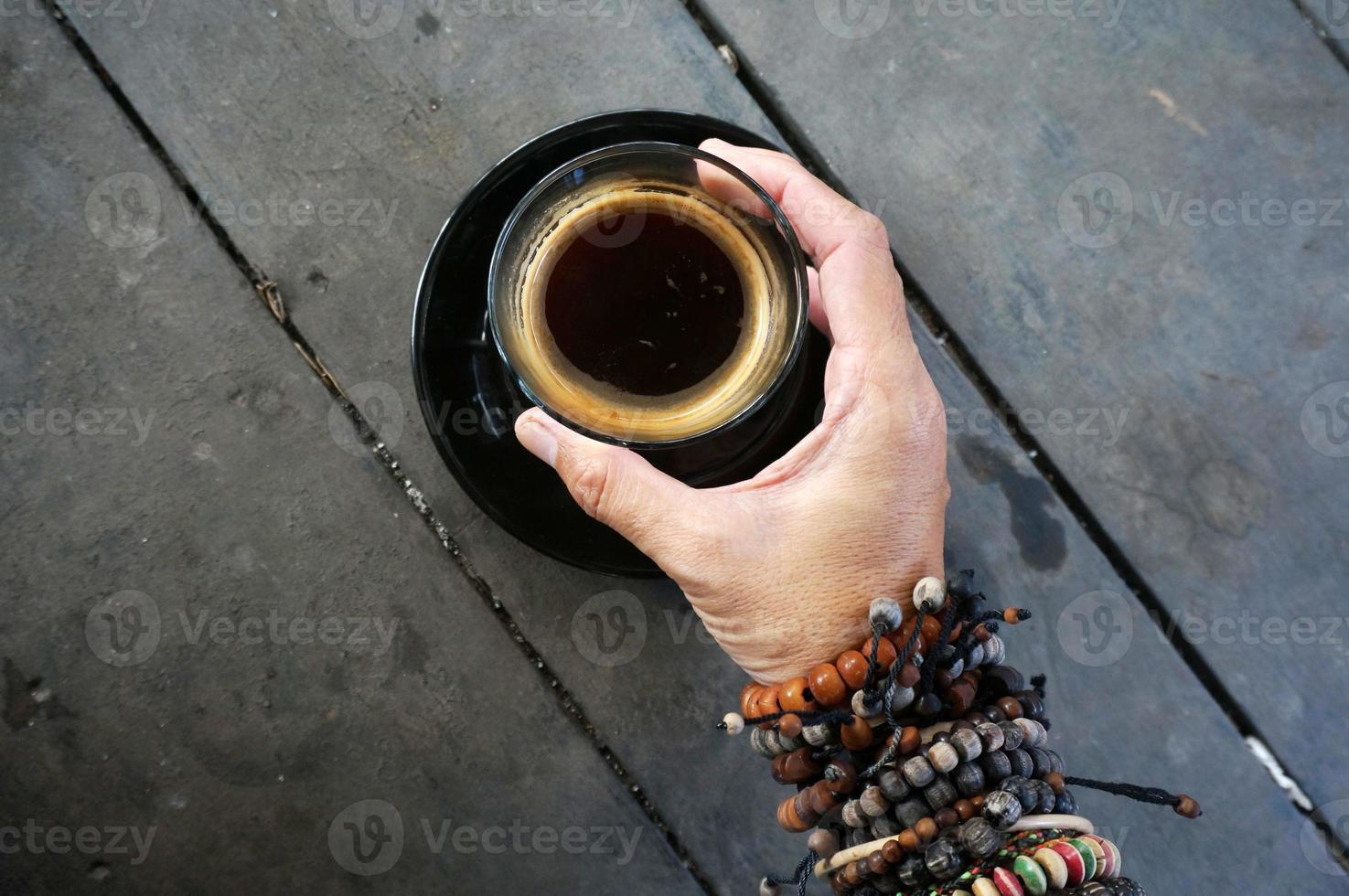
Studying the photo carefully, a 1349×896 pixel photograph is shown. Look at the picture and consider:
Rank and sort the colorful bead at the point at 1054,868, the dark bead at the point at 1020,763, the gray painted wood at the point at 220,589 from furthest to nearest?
the gray painted wood at the point at 220,589
the dark bead at the point at 1020,763
the colorful bead at the point at 1054,868

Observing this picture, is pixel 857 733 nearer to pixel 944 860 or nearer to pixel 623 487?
pixel 944 860

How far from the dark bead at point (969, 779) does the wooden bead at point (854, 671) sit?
11cm

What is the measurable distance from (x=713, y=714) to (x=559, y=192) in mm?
720

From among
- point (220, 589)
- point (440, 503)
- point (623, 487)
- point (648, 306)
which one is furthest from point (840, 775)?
point (220, 589)

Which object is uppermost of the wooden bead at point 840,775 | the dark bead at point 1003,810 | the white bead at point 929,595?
the white bead at point 929,595

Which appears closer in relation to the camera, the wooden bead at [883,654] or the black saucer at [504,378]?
the wooden bead at [883,654]

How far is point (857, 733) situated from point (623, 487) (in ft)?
1.02

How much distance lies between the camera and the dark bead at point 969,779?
0.79 metres

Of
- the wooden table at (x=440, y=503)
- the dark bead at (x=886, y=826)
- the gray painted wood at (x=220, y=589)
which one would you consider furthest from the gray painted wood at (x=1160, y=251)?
the gray painted wood at (x=220, y=589)

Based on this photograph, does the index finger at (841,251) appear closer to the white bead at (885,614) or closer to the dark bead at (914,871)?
the white bead at (885,614)

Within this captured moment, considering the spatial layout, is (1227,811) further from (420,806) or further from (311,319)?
(311,319)

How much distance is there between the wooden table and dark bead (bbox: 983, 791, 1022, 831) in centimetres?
49

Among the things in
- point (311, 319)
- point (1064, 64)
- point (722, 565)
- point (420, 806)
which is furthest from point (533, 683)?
point (1064, 64)

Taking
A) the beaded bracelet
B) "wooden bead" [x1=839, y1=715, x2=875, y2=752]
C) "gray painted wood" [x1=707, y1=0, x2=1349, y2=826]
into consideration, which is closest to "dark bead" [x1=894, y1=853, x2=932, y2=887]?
the beaded bracelet
